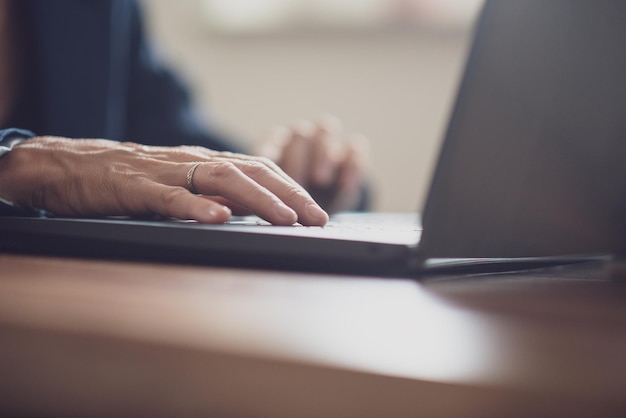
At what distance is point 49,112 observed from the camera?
1.00 metres

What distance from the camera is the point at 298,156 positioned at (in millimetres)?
961

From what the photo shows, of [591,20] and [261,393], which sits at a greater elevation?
[591,20]

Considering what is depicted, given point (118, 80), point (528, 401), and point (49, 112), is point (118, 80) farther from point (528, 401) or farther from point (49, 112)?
point (528, 401)

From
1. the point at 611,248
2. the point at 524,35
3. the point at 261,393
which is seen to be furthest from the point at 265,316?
the point at 611,248

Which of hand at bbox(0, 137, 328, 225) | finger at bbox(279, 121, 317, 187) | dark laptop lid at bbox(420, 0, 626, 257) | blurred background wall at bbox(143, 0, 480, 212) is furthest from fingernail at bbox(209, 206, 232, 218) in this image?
blurred background wall at bbox(143, 0, 480, 212)

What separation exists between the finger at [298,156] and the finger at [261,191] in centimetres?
48

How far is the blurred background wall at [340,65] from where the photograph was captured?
2.24 m

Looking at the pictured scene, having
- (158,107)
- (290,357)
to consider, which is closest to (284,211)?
(290,357)

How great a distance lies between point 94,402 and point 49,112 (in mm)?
931

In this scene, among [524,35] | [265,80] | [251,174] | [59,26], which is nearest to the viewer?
[524,35]

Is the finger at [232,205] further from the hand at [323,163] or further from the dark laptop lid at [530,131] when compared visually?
the hand at [323,163]

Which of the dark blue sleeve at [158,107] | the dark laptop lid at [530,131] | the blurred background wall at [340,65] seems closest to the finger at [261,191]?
the dark laptop lid at [530,131]

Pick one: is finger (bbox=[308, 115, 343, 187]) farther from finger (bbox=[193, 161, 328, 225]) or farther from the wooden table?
the wooden table

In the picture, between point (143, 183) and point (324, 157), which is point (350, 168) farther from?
point (143, 183)
